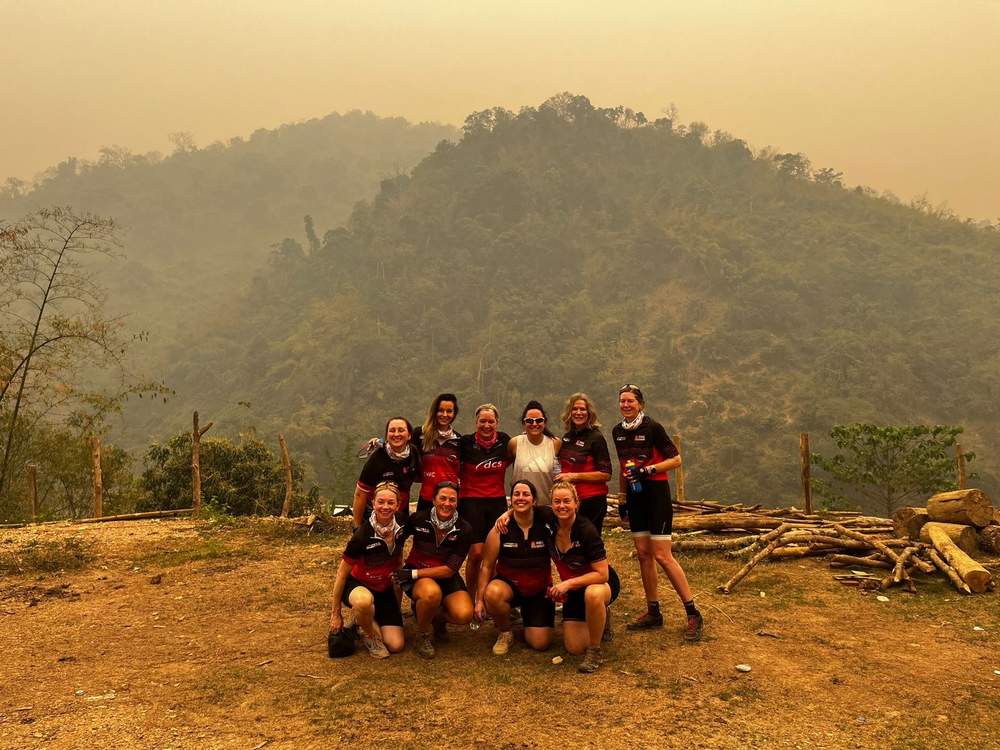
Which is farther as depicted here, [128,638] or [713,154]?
[713,154]

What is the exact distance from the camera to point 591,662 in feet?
15.0

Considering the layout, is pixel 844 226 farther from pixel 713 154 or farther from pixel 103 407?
pixel 103 407

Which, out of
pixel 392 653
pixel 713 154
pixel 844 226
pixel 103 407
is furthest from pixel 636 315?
pixel 392 653

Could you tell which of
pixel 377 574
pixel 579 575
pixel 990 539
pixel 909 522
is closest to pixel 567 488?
pixel 579 575

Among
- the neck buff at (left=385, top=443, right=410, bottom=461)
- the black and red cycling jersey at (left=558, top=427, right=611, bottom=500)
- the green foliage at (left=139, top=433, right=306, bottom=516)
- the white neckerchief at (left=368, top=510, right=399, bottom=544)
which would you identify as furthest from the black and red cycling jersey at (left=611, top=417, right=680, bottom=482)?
the green foliage at (left=139, top=433, right=306, bottom=516)

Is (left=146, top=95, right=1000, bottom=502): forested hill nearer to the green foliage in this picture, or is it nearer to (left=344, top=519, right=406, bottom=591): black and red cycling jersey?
the green foliage

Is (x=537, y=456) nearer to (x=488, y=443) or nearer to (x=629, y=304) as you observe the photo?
(x=488, y=443)

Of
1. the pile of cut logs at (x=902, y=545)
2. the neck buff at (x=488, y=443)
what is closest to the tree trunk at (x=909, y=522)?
the pile of cut logs at (x=902, y=545)

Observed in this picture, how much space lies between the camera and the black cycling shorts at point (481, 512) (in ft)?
17.2

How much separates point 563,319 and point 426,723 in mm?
64274

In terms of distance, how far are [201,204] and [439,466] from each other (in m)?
138

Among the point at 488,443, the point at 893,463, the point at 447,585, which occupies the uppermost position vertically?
the point at 488,443

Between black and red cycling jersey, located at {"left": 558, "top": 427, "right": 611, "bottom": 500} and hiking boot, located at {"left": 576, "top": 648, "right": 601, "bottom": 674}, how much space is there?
3.76 feet

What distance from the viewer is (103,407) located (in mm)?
17828
